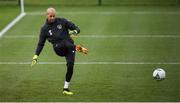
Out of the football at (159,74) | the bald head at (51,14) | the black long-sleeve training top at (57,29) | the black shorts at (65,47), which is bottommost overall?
the football at (159,74)

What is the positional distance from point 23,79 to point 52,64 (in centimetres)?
237

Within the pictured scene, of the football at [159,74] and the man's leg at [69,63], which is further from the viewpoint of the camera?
the football at [159,74]

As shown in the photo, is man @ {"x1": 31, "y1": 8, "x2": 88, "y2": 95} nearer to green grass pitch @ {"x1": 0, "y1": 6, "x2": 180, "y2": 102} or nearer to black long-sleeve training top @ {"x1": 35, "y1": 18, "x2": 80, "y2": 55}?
black long-sleeve training top @ {"x1": 35, "y1": 18, "x2": 80, "y2": 55}

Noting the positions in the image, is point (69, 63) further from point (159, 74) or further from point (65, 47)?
point (159, 74)

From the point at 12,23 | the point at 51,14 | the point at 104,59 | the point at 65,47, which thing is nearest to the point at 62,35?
the point at 65,47

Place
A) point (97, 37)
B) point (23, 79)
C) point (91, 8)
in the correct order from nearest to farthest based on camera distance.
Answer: point (23, 79)
point (97, 37)
point (91, 8)

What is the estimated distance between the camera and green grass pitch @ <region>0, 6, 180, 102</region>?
1644cm

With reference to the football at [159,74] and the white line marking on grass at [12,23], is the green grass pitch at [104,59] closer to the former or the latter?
the football at [159,74]

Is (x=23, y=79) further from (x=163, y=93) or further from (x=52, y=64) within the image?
(x=163, y=93)

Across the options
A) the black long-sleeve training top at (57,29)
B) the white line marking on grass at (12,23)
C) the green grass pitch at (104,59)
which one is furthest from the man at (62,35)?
the white line marking on grass at (12,23)

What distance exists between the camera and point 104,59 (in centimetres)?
2116

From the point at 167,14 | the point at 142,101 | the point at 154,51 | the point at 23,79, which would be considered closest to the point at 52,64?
the point at 23,79

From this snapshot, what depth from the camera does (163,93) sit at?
16312 millimetres

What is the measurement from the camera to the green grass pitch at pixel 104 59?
1644 centimetres
